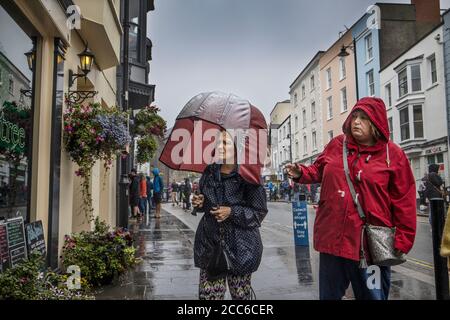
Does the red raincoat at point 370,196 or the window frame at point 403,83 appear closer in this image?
the red raincoat at point 370,196

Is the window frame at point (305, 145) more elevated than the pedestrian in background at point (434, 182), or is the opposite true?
the window frame at point (305, 145)

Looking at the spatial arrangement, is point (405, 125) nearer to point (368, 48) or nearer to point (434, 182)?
point (368, 48)

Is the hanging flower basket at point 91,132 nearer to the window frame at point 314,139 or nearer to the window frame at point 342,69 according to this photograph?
the window frame at point 342,69

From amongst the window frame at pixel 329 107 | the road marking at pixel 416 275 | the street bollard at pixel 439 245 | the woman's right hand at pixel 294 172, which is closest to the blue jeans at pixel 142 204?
the road marking at pixel 416 275

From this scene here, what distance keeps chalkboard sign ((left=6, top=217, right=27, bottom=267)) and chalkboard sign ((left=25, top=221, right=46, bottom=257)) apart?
0.15 metres

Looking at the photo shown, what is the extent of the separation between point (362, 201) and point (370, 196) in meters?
0.06

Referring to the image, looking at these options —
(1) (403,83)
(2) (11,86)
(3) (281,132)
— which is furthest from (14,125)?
(3) (281,132)

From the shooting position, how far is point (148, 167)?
29109 millimetres

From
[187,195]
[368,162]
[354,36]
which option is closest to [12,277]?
[368,162]

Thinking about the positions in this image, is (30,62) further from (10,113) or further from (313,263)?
(313,263)

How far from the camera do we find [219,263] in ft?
9.82

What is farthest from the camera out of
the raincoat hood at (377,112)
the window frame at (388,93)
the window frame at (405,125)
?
the window frame at (388,93)

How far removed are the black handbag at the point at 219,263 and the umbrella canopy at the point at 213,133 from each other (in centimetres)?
54

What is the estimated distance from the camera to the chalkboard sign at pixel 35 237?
443cm
